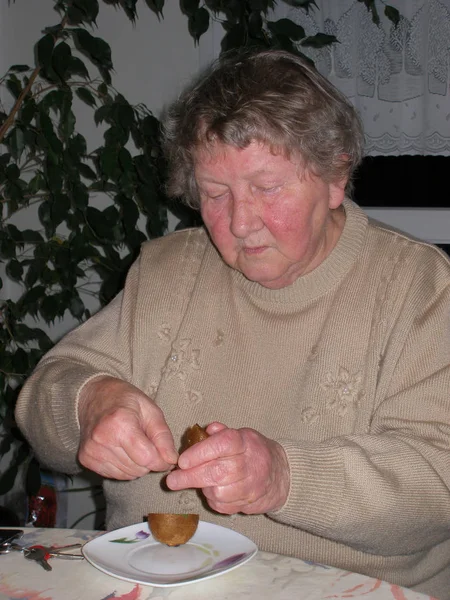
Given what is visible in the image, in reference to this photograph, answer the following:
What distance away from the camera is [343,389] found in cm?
133

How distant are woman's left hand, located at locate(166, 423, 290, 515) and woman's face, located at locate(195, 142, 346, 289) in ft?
1.29

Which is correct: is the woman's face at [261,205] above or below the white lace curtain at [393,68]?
below

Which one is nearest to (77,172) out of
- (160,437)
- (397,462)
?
(160,437)

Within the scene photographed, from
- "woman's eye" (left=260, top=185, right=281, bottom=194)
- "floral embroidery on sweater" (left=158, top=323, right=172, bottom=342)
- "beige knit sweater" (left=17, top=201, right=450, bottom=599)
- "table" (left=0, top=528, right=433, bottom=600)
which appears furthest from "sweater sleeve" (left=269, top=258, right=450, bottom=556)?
"floral embroidery on sweater" (left=158, top=323, right=172, bottom=342)

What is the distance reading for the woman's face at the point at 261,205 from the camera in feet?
4.04

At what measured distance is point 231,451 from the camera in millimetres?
950

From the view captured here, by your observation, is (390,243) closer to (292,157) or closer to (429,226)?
(292,157)

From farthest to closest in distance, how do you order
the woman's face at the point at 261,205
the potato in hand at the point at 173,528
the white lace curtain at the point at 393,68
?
1. the white lace curtain at the point at 393,68
2. the woman's face at the point at 261,205
3. the potato in hand at the point at 173,528

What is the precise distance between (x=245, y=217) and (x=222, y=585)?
582 millimetres

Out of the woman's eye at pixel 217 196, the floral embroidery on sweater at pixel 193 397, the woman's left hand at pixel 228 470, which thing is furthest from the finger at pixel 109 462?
the woman's eye at pixel 217 196

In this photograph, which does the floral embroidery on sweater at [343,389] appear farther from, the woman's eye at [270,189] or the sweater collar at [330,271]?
the woman's eye at [270,189]

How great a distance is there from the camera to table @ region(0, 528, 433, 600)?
91cm

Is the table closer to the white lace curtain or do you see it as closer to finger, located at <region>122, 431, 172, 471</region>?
finger, located at <region>122, 431, 172, 471</region>

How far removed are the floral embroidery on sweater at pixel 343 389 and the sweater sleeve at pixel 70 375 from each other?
15.5 inches
